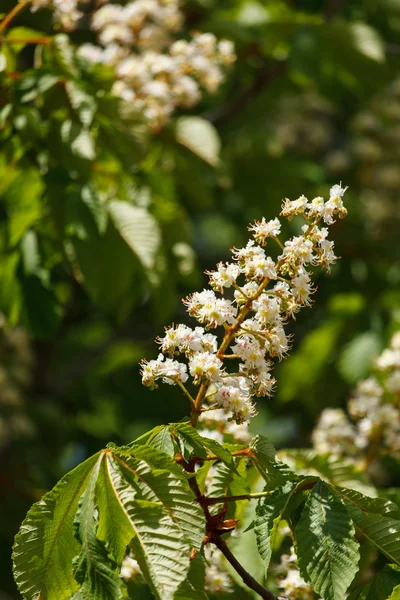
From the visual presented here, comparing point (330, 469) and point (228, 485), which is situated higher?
point (228, 485)

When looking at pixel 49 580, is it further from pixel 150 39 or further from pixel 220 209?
pixel 220 209

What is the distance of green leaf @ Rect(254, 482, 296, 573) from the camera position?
1593mm

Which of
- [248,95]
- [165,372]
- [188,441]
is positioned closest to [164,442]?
[188,441]

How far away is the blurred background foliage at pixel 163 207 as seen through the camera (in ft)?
9.79

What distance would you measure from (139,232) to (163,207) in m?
0.35

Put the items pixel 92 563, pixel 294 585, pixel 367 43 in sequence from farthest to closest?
pixel 367 43 → pixel 294 585 → pixel 92 563

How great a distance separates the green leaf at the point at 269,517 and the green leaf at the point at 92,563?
265 mm

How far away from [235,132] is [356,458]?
2588 millimetres

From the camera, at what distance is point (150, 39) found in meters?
3.79

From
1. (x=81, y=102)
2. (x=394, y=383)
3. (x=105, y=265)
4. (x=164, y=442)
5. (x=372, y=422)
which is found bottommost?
(x=372, y=422)

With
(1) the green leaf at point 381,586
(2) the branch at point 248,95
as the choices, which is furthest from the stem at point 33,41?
(2) the branch at point 248,95

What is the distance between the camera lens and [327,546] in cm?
156

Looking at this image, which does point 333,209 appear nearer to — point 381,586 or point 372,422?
point 381,586

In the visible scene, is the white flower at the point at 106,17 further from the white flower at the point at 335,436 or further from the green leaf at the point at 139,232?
the white flower at the point at 335,436
